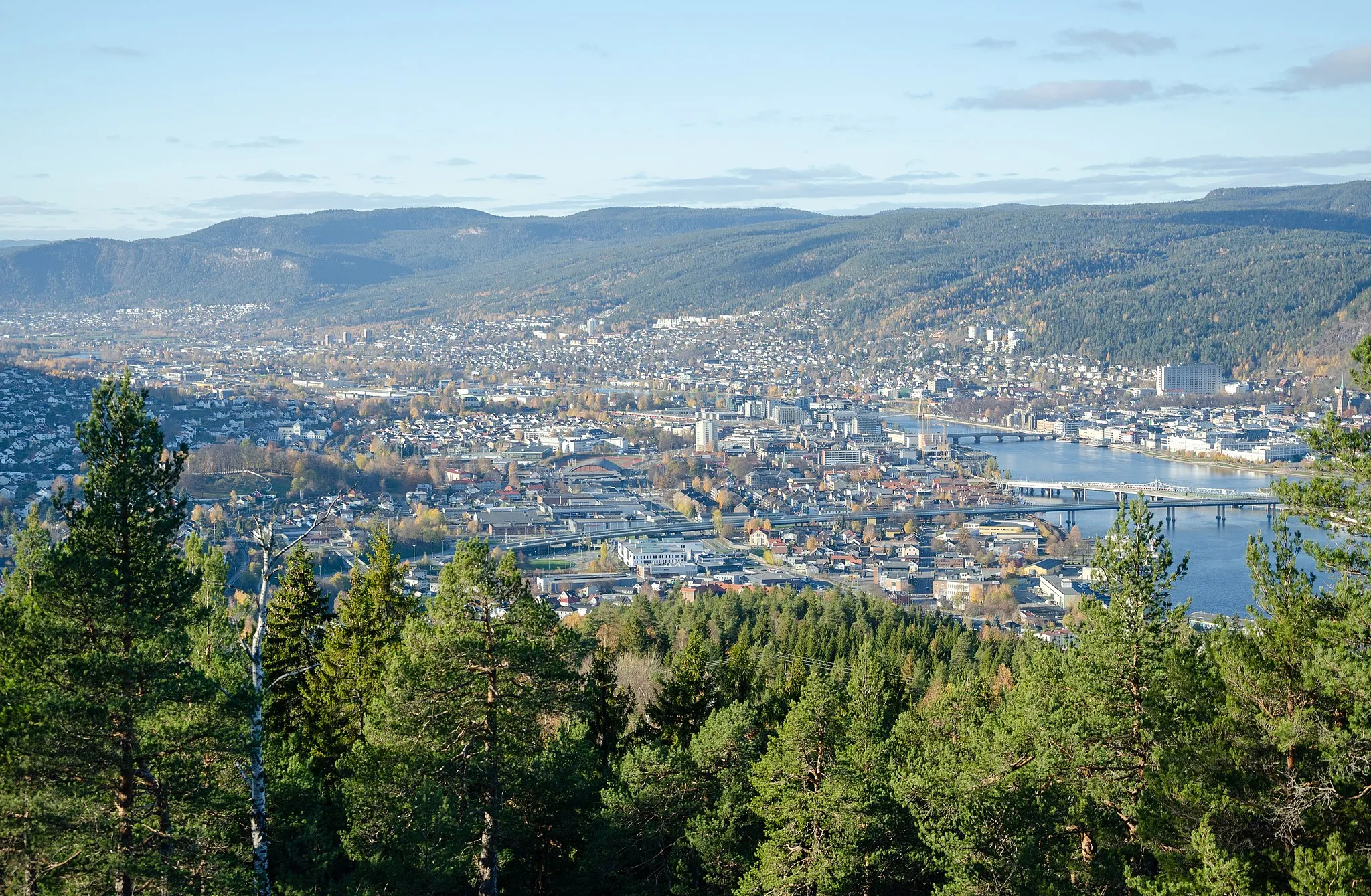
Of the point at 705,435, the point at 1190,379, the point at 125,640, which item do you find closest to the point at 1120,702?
the point at 125,640

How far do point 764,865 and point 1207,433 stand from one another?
168 feet

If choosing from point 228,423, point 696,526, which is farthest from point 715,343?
point 696,526

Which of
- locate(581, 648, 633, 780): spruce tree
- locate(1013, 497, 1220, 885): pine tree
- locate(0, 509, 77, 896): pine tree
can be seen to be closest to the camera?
locate(0, 509, 77, 896): pine tree

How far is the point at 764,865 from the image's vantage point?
6.81 meters

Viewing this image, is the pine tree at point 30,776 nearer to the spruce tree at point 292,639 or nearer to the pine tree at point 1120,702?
the spruce tree at point 292,639

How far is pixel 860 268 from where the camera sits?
102938 mm

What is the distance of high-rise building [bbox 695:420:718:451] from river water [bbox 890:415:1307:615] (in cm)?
→ 1093

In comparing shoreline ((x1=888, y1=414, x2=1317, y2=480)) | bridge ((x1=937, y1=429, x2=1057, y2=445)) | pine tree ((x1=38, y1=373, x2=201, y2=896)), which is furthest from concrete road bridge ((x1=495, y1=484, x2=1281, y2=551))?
pine tree ((x1=38, y1=373, x2=201, y2=896))

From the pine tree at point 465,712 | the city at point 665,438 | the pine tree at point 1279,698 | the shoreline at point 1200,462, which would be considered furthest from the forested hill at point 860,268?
the pine tree at point 465,712

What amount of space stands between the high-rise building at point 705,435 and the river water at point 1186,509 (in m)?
10.9

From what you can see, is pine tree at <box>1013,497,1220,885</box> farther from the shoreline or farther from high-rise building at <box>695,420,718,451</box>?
high-rise building at <box>695,420,718,451</box>

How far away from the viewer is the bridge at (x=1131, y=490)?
37.9m

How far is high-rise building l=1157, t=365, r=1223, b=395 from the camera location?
2717 inches

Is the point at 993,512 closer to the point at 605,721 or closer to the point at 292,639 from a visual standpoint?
the point at 605,721
